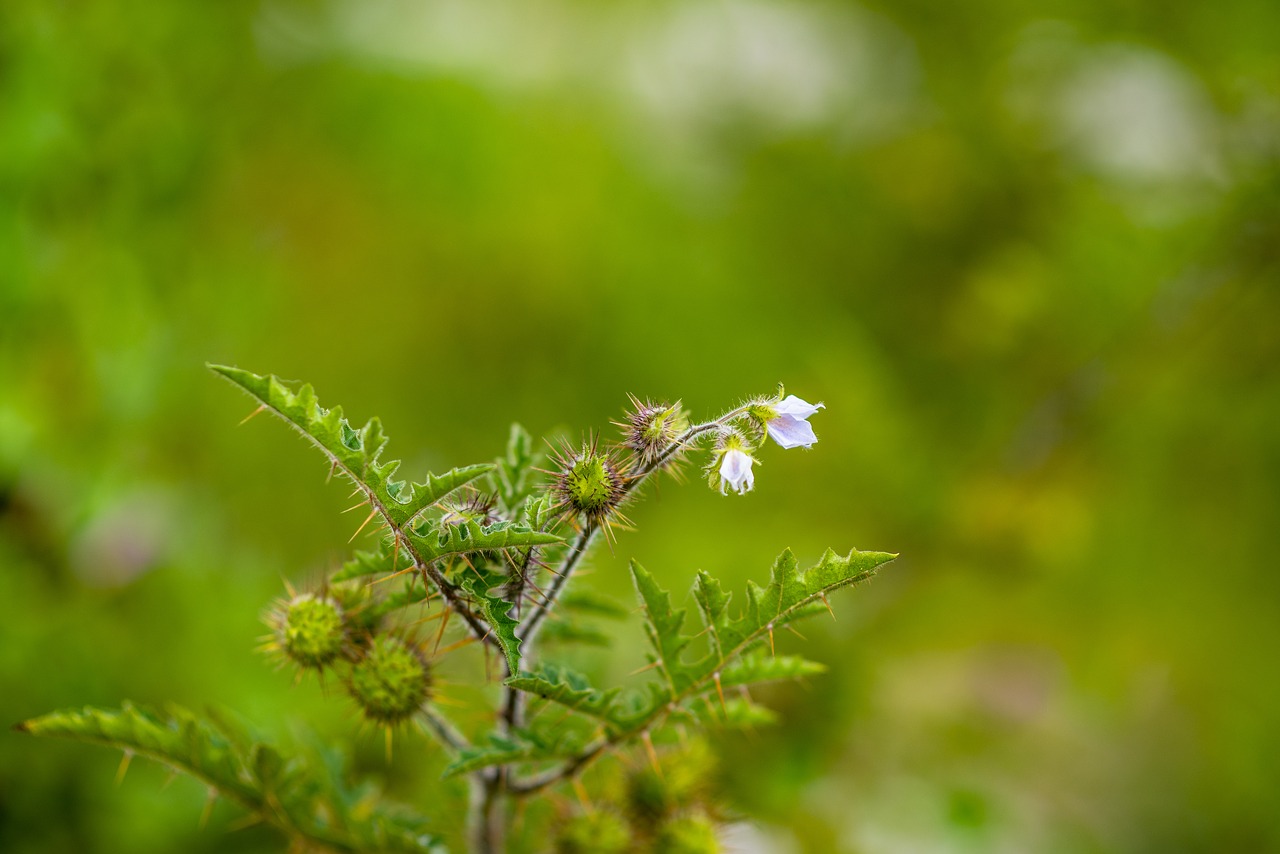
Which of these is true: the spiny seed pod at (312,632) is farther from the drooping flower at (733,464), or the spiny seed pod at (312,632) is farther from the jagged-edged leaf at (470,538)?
the drooping flower at (733,464)

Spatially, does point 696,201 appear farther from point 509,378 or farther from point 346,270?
point 346,270

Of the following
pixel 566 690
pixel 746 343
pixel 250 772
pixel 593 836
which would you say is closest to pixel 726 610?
pixel 566 690

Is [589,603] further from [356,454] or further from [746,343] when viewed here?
[746,343]

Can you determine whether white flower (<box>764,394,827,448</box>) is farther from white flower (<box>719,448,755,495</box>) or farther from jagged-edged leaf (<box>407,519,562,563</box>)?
jagged-edged leaf (<box>407,519,562,563</box>)

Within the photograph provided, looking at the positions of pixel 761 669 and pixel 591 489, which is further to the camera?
pixel 761 669

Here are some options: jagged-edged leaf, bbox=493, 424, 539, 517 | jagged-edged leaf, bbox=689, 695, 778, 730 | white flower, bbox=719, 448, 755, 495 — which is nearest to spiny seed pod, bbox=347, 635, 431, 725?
jagged-edged leaf, bbox=493, 424, 539, 517

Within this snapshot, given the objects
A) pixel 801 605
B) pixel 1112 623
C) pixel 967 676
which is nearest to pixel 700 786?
pixel 801 605
